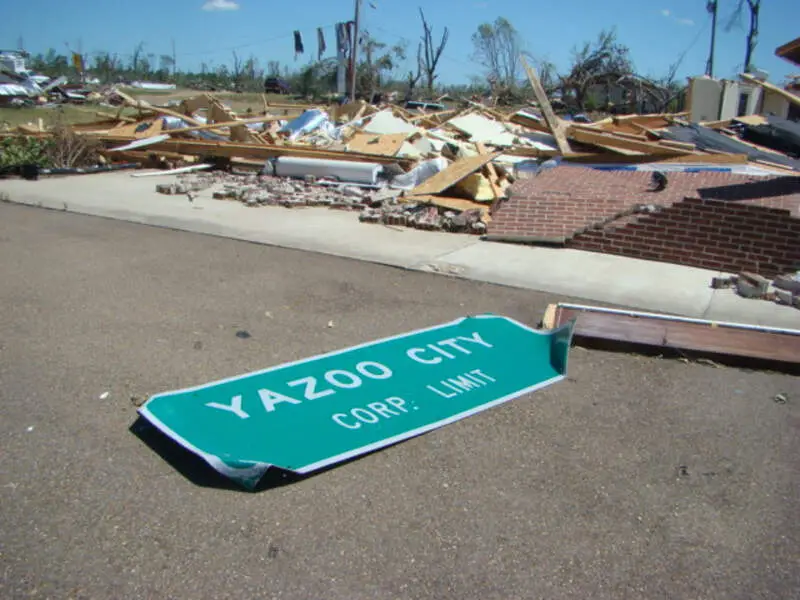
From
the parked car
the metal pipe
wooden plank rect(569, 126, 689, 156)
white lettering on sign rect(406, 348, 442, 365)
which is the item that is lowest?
white lettering on sign rect(406, 348, 442, 365)

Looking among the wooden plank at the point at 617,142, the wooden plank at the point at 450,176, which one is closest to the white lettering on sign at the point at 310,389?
the wooden plank at the point at 450,176

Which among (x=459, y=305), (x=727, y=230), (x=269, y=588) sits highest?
(x=727, y=230)

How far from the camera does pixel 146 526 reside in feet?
8.26

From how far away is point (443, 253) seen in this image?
6887 millimetres

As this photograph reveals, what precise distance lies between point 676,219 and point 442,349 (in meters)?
3.65

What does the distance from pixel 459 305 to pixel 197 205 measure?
17.9 ft

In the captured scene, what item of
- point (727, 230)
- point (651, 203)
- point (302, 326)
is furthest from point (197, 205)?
point (727, 230)

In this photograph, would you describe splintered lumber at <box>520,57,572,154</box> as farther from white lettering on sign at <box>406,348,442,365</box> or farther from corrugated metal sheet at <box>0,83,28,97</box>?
corrugated metal sheet at <box>0,83,28,97</box>

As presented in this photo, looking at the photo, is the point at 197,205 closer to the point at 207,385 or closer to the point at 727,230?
the point at 207,385

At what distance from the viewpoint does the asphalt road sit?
231cm

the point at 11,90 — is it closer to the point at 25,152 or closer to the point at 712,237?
the point at 25,152

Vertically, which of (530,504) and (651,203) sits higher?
(651,203)

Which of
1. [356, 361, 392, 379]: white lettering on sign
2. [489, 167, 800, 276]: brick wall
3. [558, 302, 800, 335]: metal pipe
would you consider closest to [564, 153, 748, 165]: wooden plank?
[489, 167, 800, 276]: brick wall

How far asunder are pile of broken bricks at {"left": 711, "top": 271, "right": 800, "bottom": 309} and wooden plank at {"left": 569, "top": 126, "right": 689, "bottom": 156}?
501 centimetres
